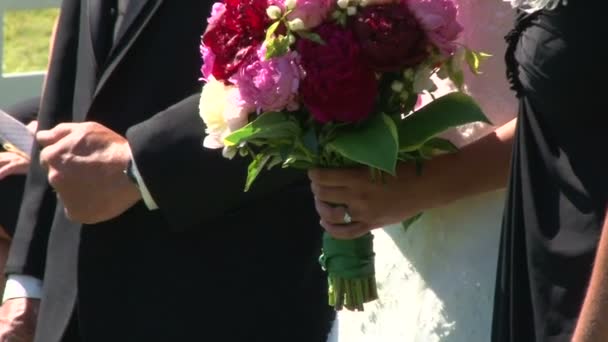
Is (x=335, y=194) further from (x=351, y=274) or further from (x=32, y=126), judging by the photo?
(x=32, y=126)

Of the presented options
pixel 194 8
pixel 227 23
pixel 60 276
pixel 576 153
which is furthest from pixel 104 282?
pixel 576 153

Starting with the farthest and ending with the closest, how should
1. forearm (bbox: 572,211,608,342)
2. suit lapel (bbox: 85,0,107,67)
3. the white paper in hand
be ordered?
the white paper in hand
suit lapel (bbox: 85,0,107,67)
forearm (bbox: 572,211,608,342)

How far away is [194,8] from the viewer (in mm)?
3029

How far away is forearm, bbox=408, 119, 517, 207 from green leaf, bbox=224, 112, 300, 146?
296 mm

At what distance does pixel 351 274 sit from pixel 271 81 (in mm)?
474

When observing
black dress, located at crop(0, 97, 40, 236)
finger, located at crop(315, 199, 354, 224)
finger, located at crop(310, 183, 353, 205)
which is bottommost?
black dress, located at crop(0, 97, 40, 236)

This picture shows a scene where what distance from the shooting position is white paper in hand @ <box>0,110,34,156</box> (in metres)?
3.71

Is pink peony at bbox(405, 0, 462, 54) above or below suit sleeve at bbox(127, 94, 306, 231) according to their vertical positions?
above

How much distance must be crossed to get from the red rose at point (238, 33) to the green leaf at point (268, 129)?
0.35 ft

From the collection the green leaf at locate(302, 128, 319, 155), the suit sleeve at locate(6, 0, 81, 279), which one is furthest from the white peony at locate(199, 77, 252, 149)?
the suit sleeve at locate(6, 0, 81, 279)

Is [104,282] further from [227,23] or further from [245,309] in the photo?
[227,23]

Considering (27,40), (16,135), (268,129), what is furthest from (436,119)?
(27,40)

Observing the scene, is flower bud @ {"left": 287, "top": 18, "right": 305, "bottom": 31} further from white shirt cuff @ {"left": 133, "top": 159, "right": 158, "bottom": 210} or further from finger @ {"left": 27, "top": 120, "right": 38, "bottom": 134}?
finger @ {"left": 27, "top": 120, "right": 38, "bottom": 134}

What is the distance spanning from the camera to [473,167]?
8.63ft
